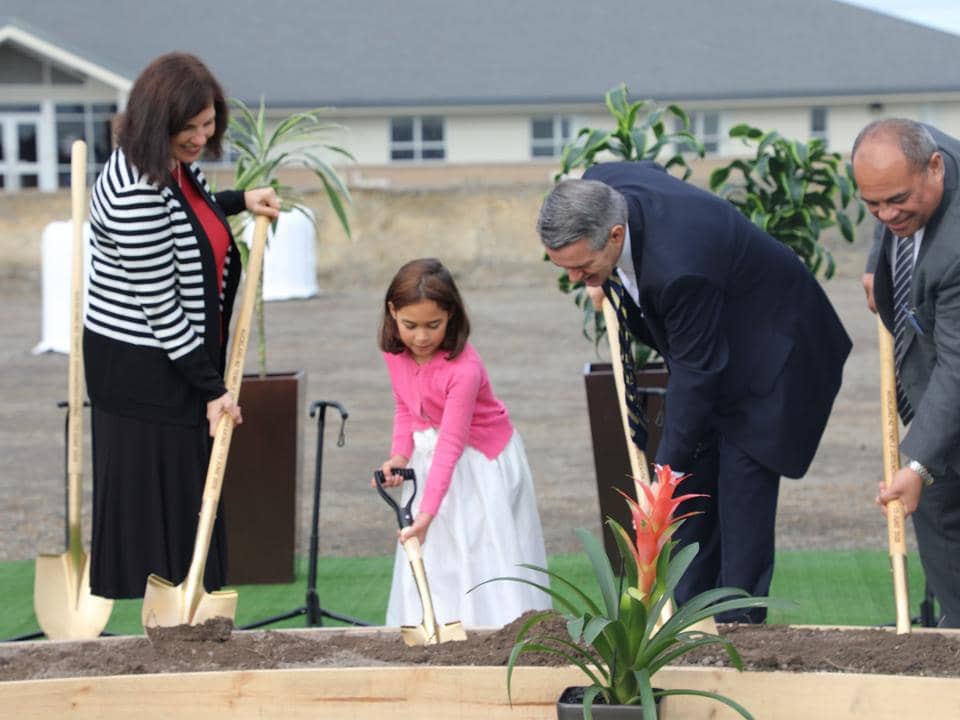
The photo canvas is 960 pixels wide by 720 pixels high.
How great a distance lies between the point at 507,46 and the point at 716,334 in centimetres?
3021

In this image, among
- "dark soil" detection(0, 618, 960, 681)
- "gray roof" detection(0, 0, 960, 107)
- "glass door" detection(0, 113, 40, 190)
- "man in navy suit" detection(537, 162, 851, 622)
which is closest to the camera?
"dark soil" detection(0, 618, 960, 681)

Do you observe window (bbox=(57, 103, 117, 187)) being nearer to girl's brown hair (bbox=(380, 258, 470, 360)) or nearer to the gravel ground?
the gravel ground

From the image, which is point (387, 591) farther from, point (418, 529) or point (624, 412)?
point (624, 412)

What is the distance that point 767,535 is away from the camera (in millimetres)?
3984

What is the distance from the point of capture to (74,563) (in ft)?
14.9

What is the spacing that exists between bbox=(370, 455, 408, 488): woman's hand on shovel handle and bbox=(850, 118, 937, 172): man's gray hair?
157cm

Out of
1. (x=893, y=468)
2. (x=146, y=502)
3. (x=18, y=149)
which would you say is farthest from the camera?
(x=18, y=149)

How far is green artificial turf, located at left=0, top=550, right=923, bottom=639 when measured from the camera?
5.31 metres

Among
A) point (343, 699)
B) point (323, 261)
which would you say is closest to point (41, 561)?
point (343, 699)

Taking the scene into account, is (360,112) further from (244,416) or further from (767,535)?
(767,535)

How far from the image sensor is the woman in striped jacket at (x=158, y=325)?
3914 millimetres

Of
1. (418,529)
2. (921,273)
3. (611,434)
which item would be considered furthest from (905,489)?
(611,434)

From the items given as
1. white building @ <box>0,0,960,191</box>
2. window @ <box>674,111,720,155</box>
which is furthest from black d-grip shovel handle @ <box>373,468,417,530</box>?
window @ <box>674,111,720,155</box>

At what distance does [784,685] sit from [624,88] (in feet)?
11.2
